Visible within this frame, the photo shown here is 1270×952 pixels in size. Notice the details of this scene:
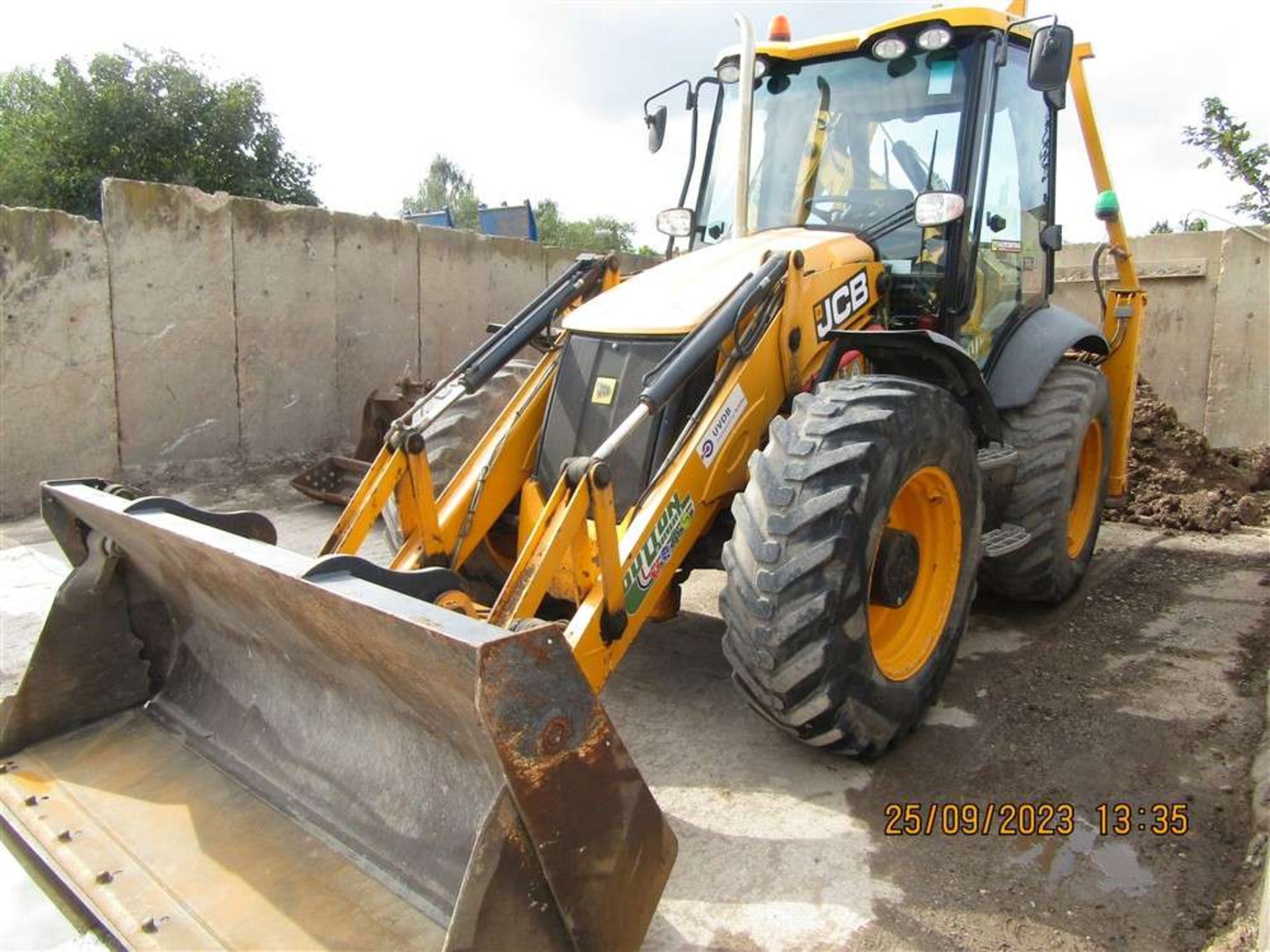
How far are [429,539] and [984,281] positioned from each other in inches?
110

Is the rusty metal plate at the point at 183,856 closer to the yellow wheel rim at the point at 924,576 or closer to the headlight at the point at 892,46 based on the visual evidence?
the yellow wheel rim at the point at 924,576

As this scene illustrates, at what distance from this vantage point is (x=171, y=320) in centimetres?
703

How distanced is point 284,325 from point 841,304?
17.1ft

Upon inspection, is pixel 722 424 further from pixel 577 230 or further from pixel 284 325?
pixel 577 230

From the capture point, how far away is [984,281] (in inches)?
179

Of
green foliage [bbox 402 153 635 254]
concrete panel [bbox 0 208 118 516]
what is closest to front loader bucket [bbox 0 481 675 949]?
concrete panel [bbox 0 208 118 516]

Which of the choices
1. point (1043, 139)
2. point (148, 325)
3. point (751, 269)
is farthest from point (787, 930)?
point (148, 325)

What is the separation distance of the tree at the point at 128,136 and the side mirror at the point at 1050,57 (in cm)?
2209

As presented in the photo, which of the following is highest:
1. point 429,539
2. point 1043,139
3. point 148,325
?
point 1043,139

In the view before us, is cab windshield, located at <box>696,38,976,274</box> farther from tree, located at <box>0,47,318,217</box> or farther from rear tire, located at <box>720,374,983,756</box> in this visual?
tree, located at <box>0,47,318,217</box>

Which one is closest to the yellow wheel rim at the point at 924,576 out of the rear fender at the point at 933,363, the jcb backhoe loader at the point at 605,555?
the jcb backhoe loader at the point at 605,555

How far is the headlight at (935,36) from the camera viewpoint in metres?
4.05

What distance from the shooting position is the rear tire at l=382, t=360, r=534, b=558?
439 cm

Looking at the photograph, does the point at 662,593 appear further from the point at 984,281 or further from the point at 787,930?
the point at 984,281
